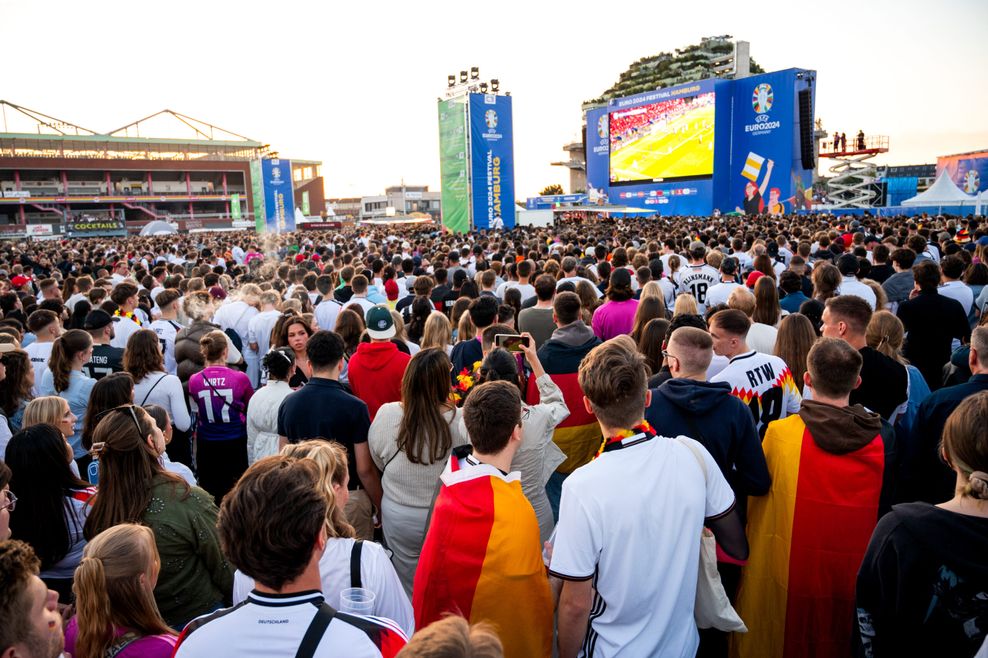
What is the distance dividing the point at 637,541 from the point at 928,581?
93 cm

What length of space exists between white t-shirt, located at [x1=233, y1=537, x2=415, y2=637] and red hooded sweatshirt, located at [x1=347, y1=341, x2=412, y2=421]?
7.71 feet

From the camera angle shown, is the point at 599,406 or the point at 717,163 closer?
the point at 599,406

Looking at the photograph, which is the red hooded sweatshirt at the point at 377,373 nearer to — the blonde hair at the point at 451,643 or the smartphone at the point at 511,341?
the smartphone at the point at 511,341

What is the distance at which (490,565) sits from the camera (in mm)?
2141

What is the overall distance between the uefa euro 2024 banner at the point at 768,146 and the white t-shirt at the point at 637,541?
3610cm

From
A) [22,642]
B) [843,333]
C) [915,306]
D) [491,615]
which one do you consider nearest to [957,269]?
[915,306]

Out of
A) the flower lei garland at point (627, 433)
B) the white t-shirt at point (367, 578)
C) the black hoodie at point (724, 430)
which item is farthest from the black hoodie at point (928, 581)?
the white t-shirt at point (367, 578)

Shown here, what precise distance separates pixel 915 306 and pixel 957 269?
4.46 ft

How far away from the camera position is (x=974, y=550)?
1854mm

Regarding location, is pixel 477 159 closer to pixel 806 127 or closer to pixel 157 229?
pixel 806 127

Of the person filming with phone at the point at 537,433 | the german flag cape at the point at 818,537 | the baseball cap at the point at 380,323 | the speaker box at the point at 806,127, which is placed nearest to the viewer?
the german flag cape at the point at 818,537

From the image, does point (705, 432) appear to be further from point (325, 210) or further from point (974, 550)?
point (325, 210)

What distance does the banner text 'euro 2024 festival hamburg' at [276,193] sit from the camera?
100 ft

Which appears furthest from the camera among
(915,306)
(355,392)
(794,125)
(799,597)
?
(794,125)
